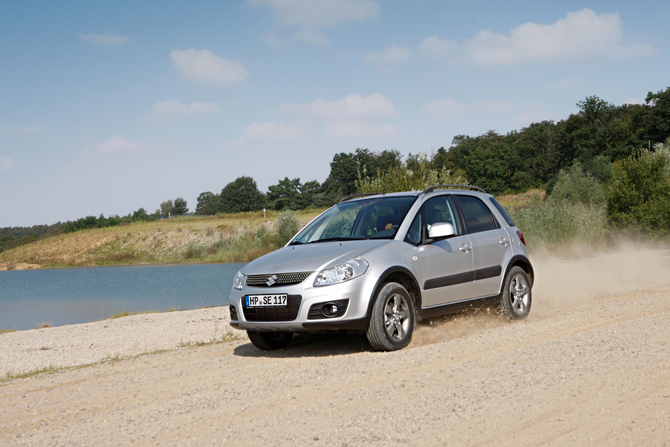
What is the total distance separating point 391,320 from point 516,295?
281cm

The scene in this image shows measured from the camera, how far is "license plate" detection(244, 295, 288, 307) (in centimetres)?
620

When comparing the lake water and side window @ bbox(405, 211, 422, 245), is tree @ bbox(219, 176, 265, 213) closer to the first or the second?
the lake water

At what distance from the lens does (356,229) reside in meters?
7.32

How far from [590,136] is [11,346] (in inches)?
3390

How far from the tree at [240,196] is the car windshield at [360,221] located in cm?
11183

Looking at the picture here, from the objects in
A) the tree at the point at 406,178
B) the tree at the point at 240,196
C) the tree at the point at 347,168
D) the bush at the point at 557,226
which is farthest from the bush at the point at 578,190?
the tree at the point at 240,196

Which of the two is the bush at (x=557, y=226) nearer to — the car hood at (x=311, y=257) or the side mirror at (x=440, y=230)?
the side mirror at (x=440, y=230)

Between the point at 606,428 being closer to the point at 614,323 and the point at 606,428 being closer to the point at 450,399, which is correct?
the point at 450,399

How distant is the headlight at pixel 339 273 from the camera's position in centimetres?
608

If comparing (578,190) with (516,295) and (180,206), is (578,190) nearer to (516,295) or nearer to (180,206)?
(516,295)

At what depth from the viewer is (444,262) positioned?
283 inches

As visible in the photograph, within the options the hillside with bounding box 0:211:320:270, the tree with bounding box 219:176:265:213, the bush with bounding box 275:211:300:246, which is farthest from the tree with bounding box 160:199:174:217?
the bush with bounding box 275:211:300:246

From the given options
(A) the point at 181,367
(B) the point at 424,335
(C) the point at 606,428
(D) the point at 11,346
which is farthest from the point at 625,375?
(D) the point at 11,346

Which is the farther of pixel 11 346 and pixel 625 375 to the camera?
pixel 11 346
